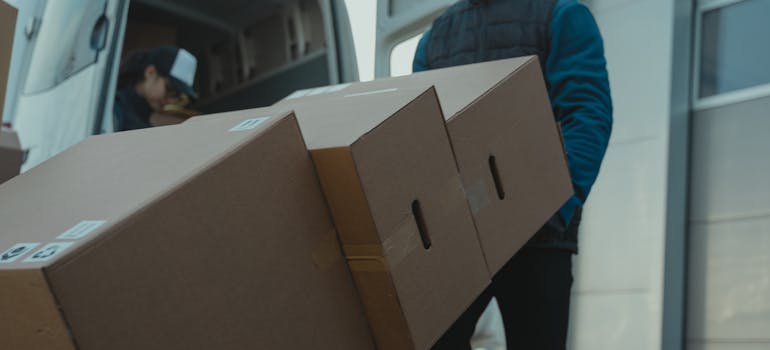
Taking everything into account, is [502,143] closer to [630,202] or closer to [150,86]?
[150,86]

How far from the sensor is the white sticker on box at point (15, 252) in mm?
730

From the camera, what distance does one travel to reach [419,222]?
3.32 ft

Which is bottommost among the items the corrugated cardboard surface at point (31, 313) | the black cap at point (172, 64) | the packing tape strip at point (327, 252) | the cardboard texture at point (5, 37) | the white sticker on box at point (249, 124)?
the packing tape strip at point (327, 252)

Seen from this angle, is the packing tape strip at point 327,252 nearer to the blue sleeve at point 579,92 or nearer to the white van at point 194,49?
the blue sleeve at point 579,92

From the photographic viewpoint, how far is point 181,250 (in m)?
0.79

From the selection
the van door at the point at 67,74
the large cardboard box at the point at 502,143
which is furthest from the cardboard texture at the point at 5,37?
the van door at the point at 67,74

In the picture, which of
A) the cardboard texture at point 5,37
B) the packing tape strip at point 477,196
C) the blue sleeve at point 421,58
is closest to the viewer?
the packing tape strip at point 477,196

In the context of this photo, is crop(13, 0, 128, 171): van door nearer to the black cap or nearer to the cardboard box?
the black cap

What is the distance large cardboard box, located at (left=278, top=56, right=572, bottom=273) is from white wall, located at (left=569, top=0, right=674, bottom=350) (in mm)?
1864

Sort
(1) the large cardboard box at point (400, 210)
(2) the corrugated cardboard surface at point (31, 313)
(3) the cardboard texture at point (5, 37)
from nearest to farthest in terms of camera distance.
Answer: (2) the corrugated cardboard surface at point (31, 313) < (1) the large cardboard box at point (400, 210) < (3) the cardboard texture at point (5, 37)

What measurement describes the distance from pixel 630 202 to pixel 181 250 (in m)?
2.64

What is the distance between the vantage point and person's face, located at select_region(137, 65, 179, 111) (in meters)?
2.71

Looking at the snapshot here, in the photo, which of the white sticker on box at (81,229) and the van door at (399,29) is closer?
the white sticker on box at (81,229)

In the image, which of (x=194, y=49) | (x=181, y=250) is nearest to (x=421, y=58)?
(x=181, y=250)
